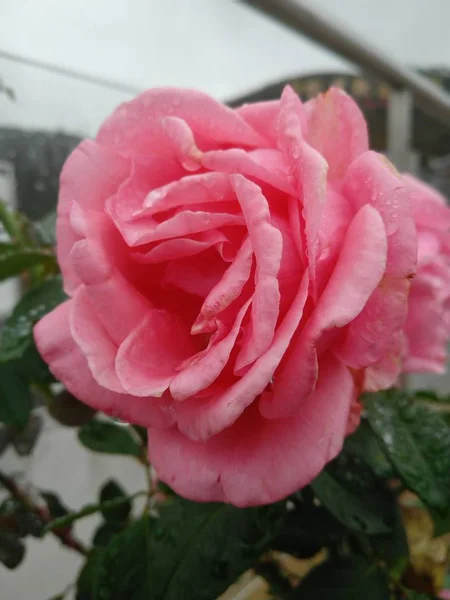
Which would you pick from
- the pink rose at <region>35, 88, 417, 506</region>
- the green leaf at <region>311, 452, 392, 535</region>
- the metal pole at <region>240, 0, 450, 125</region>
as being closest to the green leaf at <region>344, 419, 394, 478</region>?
the green leaf at <region>311, 452, 392, 535</region>

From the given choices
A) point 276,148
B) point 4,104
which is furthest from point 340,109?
point 4,104

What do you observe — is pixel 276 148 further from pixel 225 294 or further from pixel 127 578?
pixel 127 578

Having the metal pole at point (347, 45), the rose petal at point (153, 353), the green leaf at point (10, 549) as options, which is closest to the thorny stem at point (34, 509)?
the green leaf at point (10, 549)

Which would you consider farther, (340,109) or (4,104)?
(4,104)

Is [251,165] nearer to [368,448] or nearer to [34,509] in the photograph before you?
[368,448]

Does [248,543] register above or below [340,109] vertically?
below

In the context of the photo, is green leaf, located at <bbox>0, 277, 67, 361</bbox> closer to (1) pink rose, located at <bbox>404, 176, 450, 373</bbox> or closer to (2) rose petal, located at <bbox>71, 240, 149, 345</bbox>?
(2) rose petal, located at <bbox>71, 240, 149, 345</bbox>
